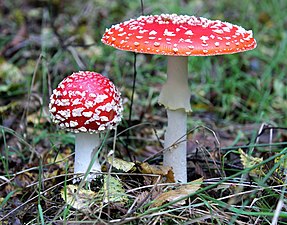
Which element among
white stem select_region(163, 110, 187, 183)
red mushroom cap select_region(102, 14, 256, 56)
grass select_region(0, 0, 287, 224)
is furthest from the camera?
white stem select_region(163, 110, 187, 183)

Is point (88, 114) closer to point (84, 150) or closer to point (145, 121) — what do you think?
point (84, 150)

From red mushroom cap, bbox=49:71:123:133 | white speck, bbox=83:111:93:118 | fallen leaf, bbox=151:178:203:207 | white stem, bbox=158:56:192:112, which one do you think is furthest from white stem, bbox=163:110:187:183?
white speck, bbox=83:111:93:118

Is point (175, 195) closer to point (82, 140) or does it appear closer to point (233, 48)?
point (82, 140)

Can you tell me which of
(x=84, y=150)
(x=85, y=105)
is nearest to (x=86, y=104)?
(x=85, y=105)

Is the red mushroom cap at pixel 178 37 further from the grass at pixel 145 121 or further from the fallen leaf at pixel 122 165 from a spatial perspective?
the fallen leaf at pixel 122 165

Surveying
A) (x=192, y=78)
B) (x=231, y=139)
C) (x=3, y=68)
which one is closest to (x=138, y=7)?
(x=192, y=78)

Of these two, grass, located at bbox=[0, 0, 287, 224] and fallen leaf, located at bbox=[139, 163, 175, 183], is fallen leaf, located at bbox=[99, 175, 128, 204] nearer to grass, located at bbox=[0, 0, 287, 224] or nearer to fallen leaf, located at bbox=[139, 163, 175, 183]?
grass, located at bbox=[0, 0, 287, 224]
